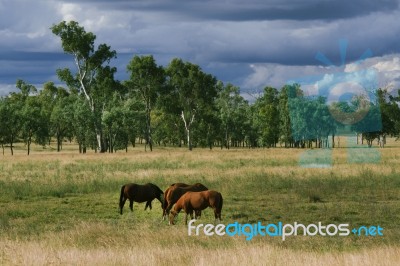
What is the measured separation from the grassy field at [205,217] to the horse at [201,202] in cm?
65

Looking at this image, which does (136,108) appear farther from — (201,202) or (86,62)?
(201,202)

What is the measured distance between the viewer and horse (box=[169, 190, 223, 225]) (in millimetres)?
17031

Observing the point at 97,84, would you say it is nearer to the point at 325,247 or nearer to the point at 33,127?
the point at 33,127

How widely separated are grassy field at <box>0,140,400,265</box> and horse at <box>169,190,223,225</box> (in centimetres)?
65

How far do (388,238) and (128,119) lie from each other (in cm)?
6846

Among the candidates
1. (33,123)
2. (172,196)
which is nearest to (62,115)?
(33,123)

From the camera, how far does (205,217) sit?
1875 centimetres

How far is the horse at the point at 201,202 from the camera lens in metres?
17.0

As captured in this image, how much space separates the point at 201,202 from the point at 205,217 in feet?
5.82

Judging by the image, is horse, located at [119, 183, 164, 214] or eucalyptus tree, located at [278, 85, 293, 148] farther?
eucalyptus tree, located at [278, 85, 293, 148]

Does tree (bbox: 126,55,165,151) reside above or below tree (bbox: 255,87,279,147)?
above

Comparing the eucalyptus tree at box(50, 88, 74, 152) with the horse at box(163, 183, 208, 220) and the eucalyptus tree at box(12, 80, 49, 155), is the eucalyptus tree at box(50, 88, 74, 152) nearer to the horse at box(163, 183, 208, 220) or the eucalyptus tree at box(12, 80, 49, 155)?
the eucalyptus tree at box(12, 80, 49, 155)


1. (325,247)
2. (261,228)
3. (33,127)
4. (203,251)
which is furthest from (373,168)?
(33,127)

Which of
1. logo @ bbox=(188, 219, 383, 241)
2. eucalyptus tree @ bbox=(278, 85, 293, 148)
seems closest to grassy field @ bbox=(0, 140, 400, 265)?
logo @ bbox=(188, 219, 383, 241)
